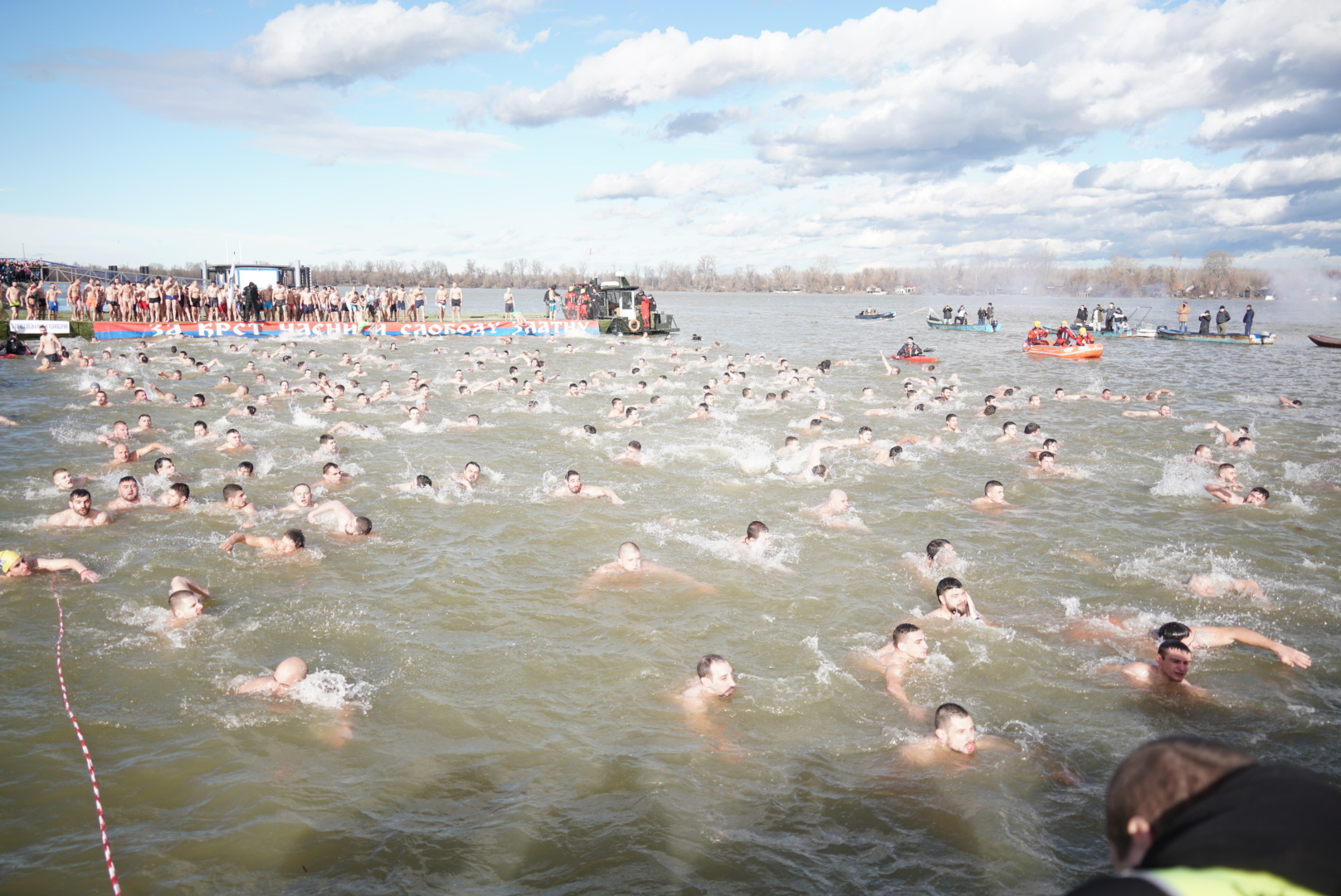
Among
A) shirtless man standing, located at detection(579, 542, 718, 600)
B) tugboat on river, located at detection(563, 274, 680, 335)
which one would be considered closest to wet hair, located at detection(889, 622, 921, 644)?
shirtless man standing, located at detection(579, 542, 718, 600)

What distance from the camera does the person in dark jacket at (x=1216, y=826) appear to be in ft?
4.31

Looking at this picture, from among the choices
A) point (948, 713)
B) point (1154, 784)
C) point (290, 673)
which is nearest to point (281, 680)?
point (290, 673)

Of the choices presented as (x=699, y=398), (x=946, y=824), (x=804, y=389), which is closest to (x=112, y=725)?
(x=946, y=824)

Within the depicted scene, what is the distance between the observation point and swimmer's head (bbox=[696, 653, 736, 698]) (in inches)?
257

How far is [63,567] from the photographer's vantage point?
8.62 meters

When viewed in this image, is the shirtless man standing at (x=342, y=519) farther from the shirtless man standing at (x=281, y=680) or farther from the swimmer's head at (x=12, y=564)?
the shirtless man standing at (x=281, y=680)

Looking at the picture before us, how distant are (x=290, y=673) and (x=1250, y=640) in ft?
28.7

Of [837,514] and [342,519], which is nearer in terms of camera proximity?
[342,519]

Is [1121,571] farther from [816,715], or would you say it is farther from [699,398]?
[699,398]

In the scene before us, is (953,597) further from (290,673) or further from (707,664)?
(290,673)

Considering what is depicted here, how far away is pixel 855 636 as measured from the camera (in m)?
7.81

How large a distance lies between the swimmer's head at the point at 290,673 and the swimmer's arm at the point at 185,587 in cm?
216

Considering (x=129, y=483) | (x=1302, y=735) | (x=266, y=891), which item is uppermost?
(x=129, y=483)

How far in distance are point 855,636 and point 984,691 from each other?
A: 138 cm
